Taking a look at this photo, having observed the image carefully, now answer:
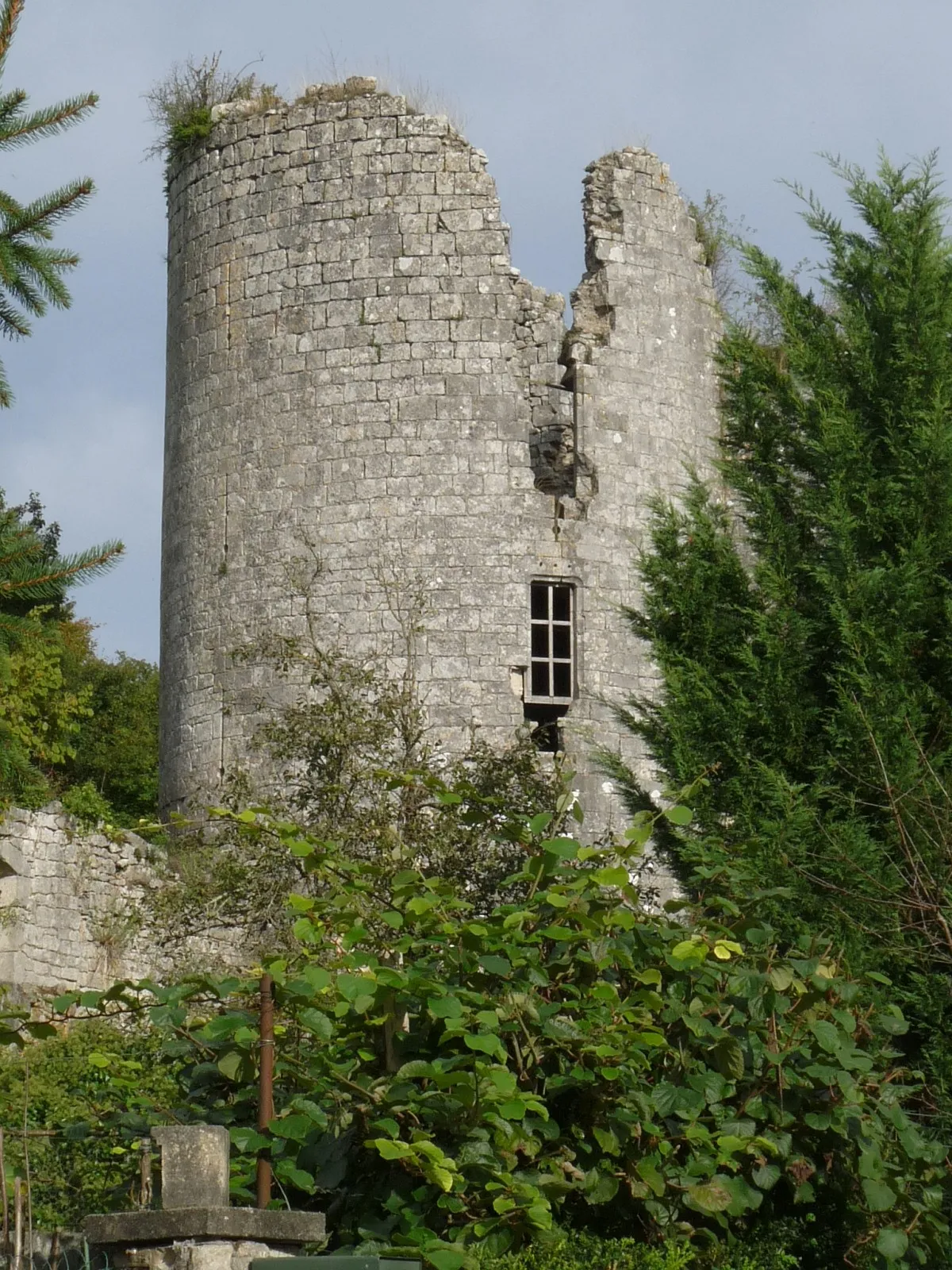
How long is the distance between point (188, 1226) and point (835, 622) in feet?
14.3

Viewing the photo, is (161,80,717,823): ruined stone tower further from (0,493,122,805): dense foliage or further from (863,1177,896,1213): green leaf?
(863,1177,896,1213): green leaf

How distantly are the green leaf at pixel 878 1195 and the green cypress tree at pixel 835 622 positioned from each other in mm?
1085

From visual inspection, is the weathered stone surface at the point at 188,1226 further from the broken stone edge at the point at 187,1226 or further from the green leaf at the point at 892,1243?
the green leaf at the point at 892,1243

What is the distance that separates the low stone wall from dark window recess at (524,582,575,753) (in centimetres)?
310

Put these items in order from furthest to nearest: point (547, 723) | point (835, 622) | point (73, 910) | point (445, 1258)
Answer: point (547, 723) < point (73, 910) < point (835, 622) < point (445, 1258)

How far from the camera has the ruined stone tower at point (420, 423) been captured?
1551 centimetres

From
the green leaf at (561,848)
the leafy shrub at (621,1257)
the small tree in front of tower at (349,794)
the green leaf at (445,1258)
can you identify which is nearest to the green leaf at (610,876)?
the green leaf at (561,848)

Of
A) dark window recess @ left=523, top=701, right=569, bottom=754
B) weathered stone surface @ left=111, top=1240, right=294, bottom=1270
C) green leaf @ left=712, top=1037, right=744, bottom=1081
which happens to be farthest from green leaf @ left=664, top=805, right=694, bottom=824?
dark window recess @ left=523, top=701, right=569, bottom=754

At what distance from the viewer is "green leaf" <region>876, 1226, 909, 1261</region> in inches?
271

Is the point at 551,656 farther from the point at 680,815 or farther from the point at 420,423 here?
the point at 680,815

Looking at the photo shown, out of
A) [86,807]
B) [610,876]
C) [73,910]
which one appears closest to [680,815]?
[610,876]

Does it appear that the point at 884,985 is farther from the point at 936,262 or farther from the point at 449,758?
the point at 449,758

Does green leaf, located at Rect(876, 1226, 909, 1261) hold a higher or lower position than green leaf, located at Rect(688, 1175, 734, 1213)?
lower

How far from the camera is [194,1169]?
5648 millimetres
